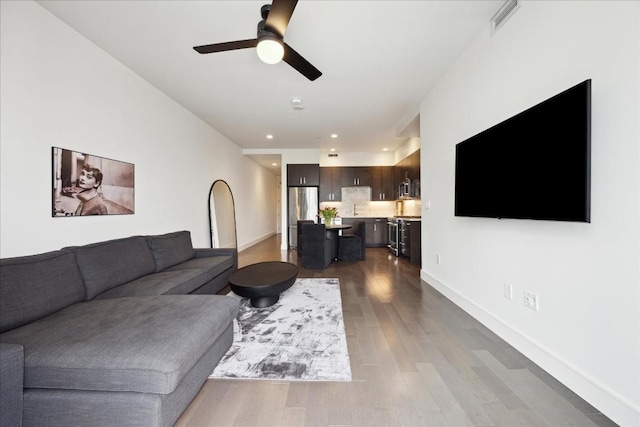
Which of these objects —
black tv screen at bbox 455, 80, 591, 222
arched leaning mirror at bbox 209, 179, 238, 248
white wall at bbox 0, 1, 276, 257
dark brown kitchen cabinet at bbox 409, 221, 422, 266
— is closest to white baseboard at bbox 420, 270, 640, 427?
black tv screen at bbox 455, 80, 591, 222

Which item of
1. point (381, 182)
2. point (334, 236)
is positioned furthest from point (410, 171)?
point (334, 236)

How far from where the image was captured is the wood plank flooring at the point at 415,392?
1.39 m

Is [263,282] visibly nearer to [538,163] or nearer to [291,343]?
[291,343]

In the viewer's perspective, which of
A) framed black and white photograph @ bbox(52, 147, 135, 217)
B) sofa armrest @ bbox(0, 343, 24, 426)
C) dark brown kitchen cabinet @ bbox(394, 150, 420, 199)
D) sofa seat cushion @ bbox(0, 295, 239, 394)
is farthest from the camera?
dark brown kitchen cabinet @ bbox(394, 150, 420, 199)

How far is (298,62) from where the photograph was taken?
2.30 metres

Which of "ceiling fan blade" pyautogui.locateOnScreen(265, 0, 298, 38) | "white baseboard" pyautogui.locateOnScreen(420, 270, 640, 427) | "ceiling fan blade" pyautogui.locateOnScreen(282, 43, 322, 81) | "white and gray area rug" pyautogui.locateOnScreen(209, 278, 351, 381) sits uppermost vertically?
"ceiling fan blade" pyautogui.locateOnScreen(265, 0, 298, 38)

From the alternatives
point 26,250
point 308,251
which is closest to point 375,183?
point 308,251

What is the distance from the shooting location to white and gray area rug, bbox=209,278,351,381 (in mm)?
1780

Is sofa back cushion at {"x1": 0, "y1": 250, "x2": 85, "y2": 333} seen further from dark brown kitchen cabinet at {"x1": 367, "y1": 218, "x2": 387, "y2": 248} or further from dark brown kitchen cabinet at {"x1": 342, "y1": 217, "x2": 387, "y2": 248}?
dark brown kitchen cabinet at {"x1": 367, "y1": 218, "x2": 387, "y2": 248}

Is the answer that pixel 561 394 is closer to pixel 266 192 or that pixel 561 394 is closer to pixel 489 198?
pixel 489 198

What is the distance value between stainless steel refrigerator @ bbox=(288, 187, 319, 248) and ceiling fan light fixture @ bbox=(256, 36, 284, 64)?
205 inches

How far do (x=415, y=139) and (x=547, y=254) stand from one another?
4.60m

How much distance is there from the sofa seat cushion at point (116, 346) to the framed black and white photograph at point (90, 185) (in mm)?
1207

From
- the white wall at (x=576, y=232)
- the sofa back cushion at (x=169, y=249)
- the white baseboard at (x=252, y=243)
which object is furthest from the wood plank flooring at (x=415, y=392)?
the white baseboard at (x=252, y=243)
